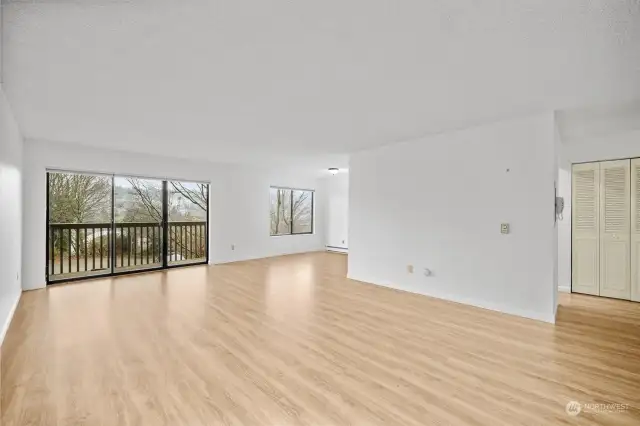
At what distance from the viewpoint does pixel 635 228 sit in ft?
14.0

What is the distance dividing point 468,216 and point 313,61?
9.55ft

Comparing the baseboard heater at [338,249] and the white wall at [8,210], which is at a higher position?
the white wall at [8,210]

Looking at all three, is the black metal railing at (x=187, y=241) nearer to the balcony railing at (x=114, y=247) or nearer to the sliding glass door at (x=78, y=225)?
the balcony railing at (x=114, y=247)

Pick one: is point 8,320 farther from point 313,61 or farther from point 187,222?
point 313,61

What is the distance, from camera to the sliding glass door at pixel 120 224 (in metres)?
5.37

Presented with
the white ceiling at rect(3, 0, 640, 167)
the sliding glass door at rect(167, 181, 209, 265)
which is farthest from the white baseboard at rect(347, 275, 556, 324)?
the sliding glass door at rect(167, 181, 209, 265)

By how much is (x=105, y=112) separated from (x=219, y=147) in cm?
202

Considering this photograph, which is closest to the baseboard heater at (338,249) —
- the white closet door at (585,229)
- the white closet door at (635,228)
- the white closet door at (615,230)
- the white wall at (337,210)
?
the white wall at (337,210)

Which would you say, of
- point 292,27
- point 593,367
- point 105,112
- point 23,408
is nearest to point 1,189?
point 105,112

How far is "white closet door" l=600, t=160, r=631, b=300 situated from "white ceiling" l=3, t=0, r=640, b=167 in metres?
1.91

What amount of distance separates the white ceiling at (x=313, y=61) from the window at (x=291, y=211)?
16.1 ft

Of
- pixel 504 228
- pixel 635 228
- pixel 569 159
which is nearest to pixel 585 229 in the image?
pixel 635 228

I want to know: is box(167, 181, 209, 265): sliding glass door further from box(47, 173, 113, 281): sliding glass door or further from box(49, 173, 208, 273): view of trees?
box(47, 173, 113, 281): sliding glass door

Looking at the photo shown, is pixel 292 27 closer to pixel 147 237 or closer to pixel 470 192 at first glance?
pixel 470 192
